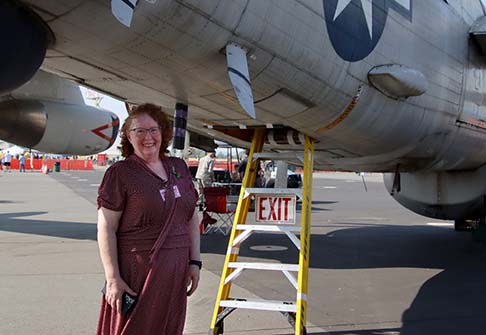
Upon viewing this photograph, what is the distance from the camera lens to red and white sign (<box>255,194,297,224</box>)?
479 cm

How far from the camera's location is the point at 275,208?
4.83m

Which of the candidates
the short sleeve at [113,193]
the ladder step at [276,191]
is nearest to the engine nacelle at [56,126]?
the ladder step at [276,191]

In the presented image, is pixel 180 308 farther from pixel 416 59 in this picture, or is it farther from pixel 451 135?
pixel 451 135

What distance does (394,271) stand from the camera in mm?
7367

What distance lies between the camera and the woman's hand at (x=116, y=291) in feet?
8.49

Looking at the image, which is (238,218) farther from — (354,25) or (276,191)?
(354,25)

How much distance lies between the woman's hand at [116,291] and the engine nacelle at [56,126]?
3739 millimetres

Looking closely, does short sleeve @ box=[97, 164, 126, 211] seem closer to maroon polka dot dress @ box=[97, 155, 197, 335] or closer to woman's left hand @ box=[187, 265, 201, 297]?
maroon polka dot dress @ box=[97, 155, 197, 335]

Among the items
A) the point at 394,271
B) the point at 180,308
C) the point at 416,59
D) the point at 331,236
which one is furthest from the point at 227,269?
the point at 331,236

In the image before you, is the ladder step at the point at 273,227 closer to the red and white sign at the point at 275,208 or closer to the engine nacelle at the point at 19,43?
the red and white sign at the point at 275,208

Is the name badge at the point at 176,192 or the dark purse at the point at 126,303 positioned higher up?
the name badge at the point at 176,192

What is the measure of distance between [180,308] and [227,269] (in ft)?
5.93

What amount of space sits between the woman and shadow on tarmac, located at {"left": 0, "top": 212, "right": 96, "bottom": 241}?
25.1 feet

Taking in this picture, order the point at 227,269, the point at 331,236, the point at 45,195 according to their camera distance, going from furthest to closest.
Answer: the point at 45,195
the point at 331,236
the point at 227,269
